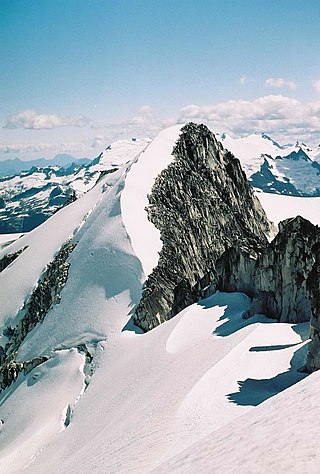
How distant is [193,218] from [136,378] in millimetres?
41194

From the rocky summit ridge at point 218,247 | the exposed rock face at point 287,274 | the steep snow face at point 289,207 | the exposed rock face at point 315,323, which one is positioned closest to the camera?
the exposed rock face at point 315,323

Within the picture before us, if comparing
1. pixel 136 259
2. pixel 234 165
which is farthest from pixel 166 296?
pixel 234 165

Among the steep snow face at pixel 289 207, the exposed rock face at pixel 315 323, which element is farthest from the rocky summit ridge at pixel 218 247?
the steep snow face at pixel 289 207

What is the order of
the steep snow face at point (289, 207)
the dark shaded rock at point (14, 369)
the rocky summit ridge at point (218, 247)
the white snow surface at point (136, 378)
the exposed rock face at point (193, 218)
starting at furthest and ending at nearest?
the steep snow face at point (289, 207) → the exposed rock face at point (193, 218) → the dark shaded rock at point (14, 369) → the rocky summit ridge at point (218, 247) → the white snow surface at point (136, 378)

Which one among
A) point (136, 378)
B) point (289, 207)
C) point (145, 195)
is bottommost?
point (289, 207)

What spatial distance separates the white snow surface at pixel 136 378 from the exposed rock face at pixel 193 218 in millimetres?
2434

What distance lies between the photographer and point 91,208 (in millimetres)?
80250

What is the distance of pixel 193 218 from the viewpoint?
73.9 meters

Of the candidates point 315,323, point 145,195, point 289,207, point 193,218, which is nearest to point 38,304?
point 145,195

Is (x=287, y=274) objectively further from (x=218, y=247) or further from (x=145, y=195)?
(x=145, y=195)

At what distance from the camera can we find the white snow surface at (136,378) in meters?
14.0

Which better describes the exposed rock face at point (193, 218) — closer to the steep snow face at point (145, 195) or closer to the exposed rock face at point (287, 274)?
the steep snow face at point (145, 195)

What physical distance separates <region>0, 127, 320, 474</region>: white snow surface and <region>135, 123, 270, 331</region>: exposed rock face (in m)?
2.43

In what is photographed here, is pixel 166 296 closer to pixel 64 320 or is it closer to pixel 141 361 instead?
pixel 64 320
